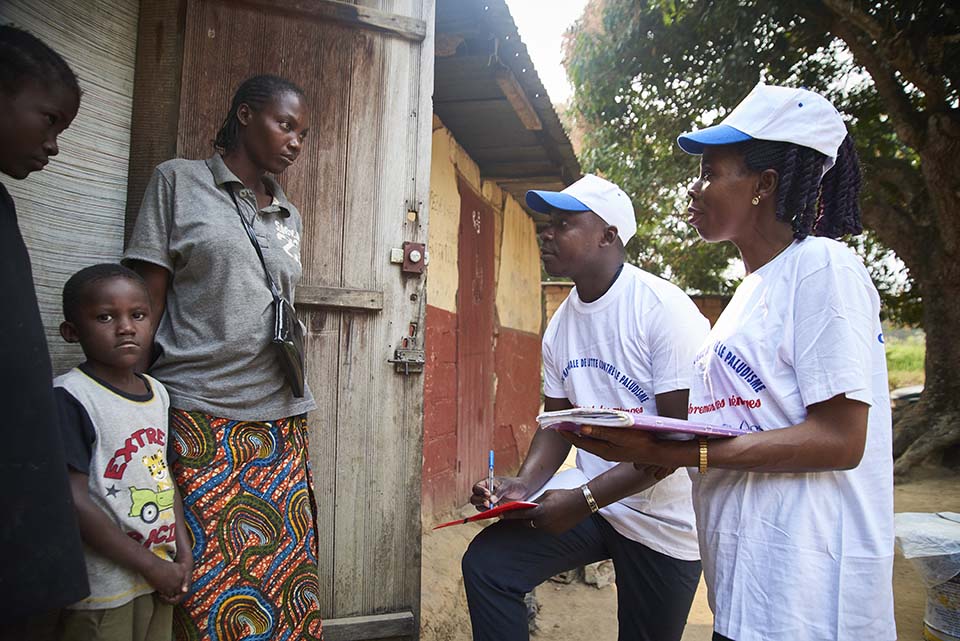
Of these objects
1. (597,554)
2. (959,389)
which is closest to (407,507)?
(597,554)

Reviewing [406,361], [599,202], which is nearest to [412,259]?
[406,361]

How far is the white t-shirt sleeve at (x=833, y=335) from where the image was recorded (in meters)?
1.32

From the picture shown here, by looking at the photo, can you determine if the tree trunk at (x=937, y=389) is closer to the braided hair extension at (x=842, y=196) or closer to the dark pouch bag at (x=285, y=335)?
the braided hair extension at (x=842, y=196)

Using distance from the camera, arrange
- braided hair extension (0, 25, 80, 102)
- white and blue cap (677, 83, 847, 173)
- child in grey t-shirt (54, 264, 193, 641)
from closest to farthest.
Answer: braided hair extension (0, 25, 80, 102)
white and blue cap (677, 83, 847, 173)
child in grey t-shirt (54, 264, 193, 641)

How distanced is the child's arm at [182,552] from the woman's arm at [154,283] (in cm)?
40

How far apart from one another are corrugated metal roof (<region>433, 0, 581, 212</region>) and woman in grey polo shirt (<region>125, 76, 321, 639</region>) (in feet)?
6.66

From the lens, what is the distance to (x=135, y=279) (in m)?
1.81

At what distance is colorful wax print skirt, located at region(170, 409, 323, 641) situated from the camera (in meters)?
1.87

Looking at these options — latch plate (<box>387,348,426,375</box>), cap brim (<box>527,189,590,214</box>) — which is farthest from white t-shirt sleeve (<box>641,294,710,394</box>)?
latch plate (<box>387,348,426,375</box>)

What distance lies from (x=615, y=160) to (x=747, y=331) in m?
8.91

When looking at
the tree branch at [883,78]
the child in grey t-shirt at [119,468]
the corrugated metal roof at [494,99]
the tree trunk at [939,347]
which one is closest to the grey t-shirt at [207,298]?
the child in grey t-shirt at [119,468]

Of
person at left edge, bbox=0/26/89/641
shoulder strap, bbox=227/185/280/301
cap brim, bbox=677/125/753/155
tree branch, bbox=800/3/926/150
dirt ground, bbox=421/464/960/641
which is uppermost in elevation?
tree branch, bbox=800/3/926/150

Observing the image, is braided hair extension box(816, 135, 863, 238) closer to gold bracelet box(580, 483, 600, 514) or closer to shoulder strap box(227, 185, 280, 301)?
gold bracelet box(580, 483, 600, 514)

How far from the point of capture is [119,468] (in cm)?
169
